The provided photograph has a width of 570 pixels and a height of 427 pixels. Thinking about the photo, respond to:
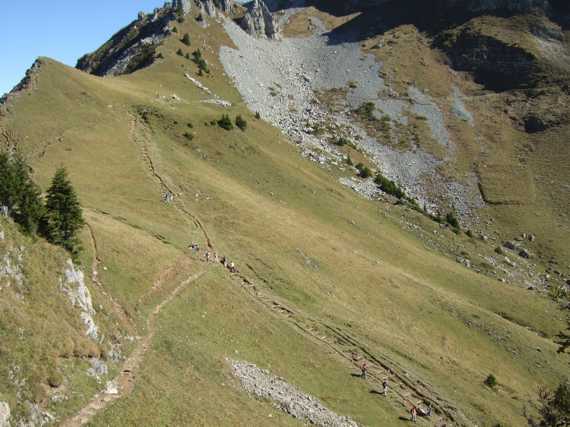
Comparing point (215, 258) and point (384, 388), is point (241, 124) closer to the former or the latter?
point (215, 258)

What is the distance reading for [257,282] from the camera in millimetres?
54062

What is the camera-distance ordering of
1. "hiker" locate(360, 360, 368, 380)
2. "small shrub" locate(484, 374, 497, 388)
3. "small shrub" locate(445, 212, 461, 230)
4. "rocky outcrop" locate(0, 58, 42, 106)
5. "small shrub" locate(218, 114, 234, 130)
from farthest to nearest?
"small shrub" locate(445, 212, 461, 230) → "small shrub" locate(218, 114, 234, 130) → "rocky outcrop" locate(0, 58, 42, 106) → "small shrub" locate(484, 374, 497, 388) → "hiker" locate(360, 360, 368, 380)

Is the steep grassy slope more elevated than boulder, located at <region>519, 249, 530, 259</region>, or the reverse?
the steep grassy slope

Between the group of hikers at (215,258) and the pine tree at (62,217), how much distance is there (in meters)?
A: 16.7

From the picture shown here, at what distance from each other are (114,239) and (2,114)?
36430mm

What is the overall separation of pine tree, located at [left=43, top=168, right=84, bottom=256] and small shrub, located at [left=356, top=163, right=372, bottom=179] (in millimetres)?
86394

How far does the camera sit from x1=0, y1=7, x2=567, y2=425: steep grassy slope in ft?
129

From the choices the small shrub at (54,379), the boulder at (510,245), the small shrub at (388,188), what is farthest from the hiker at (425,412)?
the boulder at (510,245)

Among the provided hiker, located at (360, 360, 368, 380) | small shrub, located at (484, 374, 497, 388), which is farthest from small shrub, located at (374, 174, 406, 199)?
hiker, located at (360, 360, 368, 380)

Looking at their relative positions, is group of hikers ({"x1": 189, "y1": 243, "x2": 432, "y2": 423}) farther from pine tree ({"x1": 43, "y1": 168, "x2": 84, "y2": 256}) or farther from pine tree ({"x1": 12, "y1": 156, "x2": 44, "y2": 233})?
pine tree ({"x1": 12, "y1": 156, "x2": 44, "y2": 233})

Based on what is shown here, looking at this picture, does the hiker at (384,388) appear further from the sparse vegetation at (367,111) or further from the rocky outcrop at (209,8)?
the rocky outcrop at (209,8)

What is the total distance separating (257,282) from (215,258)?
203 inches

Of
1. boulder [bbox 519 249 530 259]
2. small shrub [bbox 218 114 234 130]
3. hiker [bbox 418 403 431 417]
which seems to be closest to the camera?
hiker [bbox 418 403 431 417]

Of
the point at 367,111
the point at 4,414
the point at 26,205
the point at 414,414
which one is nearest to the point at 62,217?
the point at 26,205
